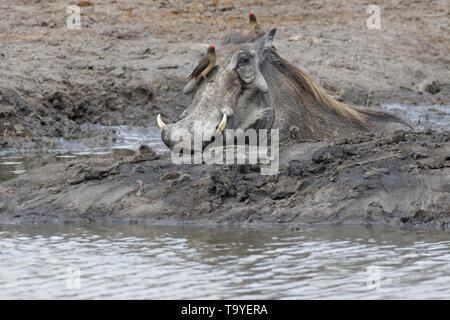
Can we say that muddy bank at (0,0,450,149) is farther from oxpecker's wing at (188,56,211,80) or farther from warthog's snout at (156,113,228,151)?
warthog's snout at (156,113,228,151)

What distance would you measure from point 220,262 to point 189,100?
8414 mm

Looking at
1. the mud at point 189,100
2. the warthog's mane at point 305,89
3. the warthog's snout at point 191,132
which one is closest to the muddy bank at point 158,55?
the mud at point 189,100

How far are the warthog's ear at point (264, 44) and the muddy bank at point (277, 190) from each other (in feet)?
4.06

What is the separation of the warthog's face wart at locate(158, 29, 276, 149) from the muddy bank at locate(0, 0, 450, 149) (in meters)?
3.53

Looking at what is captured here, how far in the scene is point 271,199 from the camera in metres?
6.68

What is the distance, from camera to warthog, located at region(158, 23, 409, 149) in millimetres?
7746

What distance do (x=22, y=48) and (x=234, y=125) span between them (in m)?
7.21

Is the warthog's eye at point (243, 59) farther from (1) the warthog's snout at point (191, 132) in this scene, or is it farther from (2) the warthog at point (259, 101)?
(1) the warthog's snout at point (191, 132)

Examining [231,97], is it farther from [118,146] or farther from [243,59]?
[118,146]

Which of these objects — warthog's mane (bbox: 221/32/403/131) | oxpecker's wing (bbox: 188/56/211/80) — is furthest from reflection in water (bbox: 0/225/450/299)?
warthog's mane (bbox: 221/32/403/131)

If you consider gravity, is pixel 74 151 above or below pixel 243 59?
below

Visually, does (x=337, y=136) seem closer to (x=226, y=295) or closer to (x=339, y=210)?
(x=339, y=210)

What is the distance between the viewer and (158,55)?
1479 cm

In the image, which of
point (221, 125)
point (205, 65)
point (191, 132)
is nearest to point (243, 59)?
point (205, 65)
